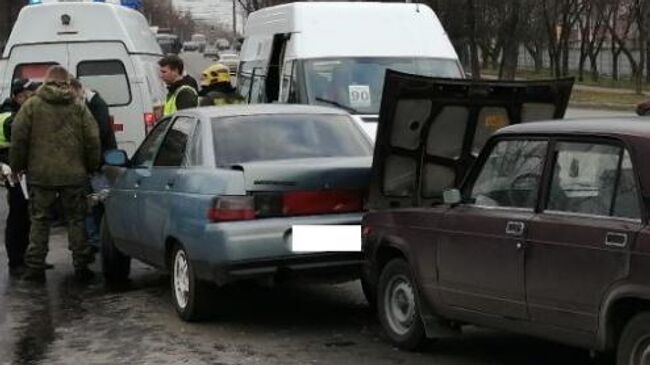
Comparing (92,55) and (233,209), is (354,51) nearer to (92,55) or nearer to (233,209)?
(92,55)

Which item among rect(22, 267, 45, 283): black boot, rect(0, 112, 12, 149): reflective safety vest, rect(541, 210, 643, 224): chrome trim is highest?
rect(541, 210, 643, 224): chrome trim

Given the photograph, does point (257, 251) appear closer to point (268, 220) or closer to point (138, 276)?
point (268, 220)

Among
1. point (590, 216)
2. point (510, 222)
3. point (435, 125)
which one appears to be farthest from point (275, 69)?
→ point (590, 216)

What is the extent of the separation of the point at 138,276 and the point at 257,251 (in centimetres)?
321

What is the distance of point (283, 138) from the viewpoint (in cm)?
777

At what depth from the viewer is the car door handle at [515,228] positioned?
5531 millimetres

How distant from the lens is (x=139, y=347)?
6.88 metres

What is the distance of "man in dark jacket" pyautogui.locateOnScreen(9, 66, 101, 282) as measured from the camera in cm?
920

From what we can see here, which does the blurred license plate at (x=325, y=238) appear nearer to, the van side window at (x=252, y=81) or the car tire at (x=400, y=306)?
the car tire at (x=400, y=306)

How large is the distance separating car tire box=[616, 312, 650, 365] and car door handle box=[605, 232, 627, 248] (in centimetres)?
35

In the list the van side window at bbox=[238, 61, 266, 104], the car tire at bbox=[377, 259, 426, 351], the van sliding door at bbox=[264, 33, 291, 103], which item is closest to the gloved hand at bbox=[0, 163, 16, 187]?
the car tire at bbox=[377, 259, 426, 351]

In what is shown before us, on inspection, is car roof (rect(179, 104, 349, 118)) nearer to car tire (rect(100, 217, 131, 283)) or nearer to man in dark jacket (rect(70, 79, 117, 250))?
car tire (rect(100, 217, 131, 283))

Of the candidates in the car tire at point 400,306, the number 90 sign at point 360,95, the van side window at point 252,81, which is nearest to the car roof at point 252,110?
the car tire at point 400,306

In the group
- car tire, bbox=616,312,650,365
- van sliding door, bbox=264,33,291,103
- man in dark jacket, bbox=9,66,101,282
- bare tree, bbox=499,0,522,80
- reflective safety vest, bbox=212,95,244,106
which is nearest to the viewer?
car tire, bbox=616,312,650,365
